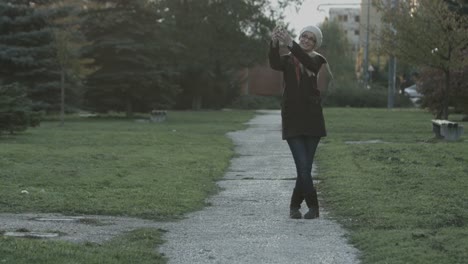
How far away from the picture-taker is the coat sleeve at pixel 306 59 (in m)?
8.34

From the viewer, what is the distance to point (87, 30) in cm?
3834

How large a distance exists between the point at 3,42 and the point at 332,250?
104 ft

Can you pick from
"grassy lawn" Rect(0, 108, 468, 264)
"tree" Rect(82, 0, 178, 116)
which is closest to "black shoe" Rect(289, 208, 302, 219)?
"grassy lawn" Rect(0, 108, 468, 264)

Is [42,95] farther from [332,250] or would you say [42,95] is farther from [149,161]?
[332,250]

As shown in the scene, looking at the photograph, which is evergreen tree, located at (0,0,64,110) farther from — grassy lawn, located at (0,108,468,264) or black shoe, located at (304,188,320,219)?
black shoe, located at (304,188,320,219)

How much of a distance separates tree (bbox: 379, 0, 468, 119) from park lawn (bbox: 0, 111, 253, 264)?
7395mm

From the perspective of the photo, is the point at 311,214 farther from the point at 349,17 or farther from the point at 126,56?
the point at 349,17

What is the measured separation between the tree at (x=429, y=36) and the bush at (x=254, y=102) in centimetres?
3543

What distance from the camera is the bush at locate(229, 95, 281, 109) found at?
61.1 meters

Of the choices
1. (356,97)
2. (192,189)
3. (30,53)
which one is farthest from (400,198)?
(356,97)

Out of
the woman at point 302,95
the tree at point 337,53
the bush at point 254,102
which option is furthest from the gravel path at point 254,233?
the tree at point 337,53

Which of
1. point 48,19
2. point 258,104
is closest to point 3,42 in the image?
point 48,19

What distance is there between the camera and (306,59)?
Answer: 8414 mm

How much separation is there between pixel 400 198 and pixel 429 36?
14.7 meters
